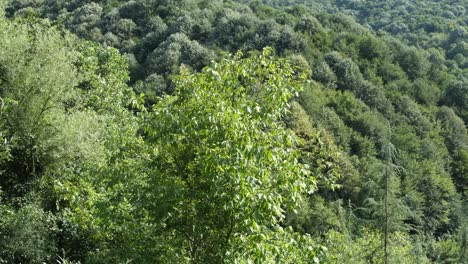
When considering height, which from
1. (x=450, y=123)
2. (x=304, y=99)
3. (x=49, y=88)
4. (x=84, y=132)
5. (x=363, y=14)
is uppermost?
(x=49, y=88)

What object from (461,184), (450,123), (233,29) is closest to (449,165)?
(461,184)

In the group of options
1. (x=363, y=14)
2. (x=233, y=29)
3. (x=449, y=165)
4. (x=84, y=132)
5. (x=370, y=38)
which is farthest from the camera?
(x=363, y=14)

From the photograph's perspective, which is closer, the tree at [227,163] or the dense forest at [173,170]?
the tree at [227,163]

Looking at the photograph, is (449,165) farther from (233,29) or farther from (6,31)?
(6,31)

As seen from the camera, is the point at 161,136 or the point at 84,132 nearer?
the point at 161,136

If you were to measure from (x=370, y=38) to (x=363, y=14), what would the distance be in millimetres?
50700

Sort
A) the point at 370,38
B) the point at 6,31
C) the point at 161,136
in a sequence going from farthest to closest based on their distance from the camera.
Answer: the point at 370,38 < the point at 6,31 < the point at 161,136

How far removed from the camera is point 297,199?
305 inches

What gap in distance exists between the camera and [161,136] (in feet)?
25.4

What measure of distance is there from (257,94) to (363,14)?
114476 millimetres

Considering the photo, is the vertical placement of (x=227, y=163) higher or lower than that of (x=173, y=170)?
higher

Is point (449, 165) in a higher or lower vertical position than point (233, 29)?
lower

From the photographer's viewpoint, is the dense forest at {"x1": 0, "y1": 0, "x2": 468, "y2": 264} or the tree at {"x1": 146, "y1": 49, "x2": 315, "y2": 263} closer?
the tree at {"x1": 146, "y1": 49, "x2": 315, "y2": 263}

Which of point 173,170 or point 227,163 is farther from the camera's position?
point 173,170
